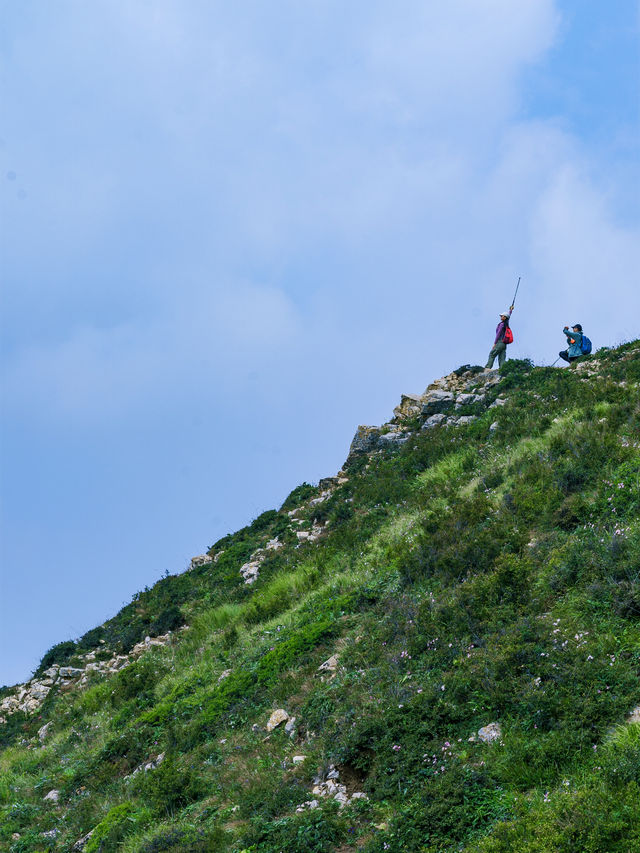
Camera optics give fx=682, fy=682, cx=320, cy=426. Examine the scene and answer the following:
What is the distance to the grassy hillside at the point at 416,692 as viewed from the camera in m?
5.66

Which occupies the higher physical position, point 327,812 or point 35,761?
point 35,761

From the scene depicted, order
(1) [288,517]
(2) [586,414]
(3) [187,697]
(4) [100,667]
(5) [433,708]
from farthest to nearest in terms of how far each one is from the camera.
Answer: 1. (1) [288,517]
2. (4) [100,667]
3. (2) [586,414]
4. (3) [187,697]
5. (5) [433,708]

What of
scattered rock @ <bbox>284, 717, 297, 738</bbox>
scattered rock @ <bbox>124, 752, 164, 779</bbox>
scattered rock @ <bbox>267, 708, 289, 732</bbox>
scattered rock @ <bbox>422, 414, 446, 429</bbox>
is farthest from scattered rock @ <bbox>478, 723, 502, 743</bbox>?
scattered rock @ <bbox>422, 414, 446, 429</bbox>

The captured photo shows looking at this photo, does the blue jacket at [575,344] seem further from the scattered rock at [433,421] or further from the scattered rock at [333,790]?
the scattered rock at [333,790]

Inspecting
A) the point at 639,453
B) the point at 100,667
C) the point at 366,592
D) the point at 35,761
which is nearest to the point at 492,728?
the point at 366,592

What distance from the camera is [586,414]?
12.7 metres

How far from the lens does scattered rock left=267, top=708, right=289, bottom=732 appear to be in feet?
27.9

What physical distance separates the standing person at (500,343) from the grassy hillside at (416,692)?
8.53 meters

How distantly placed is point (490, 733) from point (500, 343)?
64.7 ft

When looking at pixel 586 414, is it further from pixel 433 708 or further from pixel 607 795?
pixel 607 795

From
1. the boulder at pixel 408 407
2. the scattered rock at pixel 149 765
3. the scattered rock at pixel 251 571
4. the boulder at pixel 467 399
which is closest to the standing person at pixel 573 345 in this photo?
the boulder at pixel 467 399

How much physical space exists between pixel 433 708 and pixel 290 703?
8.53 ft

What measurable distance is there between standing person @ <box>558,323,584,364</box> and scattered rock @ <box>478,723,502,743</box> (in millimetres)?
16134

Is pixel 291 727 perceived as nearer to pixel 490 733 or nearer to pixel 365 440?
→ pixel 490 733
